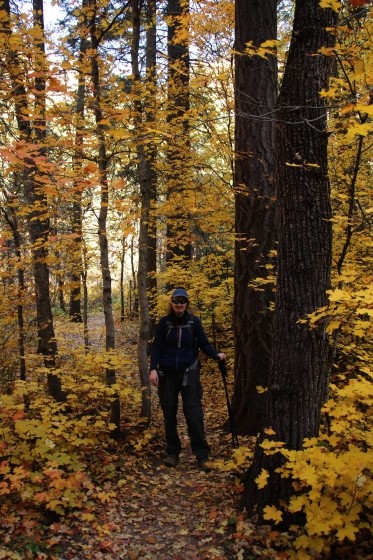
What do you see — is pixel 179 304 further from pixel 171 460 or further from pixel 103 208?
pixel 171 460

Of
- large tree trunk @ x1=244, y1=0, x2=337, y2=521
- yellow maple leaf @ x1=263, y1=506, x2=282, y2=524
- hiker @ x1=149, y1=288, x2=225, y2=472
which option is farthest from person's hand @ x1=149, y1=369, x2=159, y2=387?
yellow maple leaf @ x1=263, y1=506, x2=282, y2=524

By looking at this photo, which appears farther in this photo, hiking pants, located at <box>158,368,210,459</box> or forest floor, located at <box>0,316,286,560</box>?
hiking pants, located at <box>158,368,210,459</box>

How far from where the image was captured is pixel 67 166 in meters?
5.96

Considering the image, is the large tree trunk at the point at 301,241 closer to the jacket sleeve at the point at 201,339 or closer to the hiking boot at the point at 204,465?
the hiking boot at the point at 204,465

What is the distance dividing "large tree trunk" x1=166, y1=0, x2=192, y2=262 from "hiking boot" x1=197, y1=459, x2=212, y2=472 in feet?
16.7

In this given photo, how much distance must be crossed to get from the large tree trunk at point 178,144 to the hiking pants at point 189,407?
4314 mm

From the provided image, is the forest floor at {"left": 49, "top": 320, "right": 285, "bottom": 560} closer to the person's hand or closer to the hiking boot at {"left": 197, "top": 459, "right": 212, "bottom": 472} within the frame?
the hiking boot at {"left": 197, "top": 459, "right": 212, "bottom": 472}

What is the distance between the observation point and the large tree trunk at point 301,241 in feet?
11.0

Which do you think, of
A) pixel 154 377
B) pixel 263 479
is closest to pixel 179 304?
pixel 154 377

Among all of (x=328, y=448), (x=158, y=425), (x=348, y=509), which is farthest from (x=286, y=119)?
(x=158, y=425)

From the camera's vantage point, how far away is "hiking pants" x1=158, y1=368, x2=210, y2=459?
5035 mm

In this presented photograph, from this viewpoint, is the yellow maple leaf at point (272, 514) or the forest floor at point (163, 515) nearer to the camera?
the yellow maple leaf at point (272, 514)

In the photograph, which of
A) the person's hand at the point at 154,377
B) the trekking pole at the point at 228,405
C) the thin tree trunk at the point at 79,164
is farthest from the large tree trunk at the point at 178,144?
the person's hand at the point at 154,377

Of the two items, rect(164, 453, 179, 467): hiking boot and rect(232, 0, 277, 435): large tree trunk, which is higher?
rect(232, 0, 277, 435): large tree trunk
